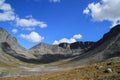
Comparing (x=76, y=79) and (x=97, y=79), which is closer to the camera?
(x=97, y=79)

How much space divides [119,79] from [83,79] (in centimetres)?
780

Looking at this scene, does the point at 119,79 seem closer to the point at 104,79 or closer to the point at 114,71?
the point at 104,79

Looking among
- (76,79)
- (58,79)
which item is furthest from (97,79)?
(58,79)

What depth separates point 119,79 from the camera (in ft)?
113

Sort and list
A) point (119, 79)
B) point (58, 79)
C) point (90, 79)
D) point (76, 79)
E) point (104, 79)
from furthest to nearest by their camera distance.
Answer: point (58, 79) → point (76, 79) → point (90, 79) → point (104, 79) → point (119, 79)

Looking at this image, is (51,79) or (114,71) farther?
(51,79)

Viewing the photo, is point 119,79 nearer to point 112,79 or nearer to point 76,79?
point 112,79

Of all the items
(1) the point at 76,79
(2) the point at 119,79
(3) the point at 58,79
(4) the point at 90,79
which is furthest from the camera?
(3) the point at 58,79

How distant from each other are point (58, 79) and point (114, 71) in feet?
31.4

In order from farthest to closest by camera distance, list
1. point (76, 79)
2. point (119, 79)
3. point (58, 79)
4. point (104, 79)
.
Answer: point (58, 79)
point (76, 79)
point (104, 79)
point (119, 79)

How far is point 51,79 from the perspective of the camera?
49094 mm

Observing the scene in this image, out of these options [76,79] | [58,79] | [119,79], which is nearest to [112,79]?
[119,79]

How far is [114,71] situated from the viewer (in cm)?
4422

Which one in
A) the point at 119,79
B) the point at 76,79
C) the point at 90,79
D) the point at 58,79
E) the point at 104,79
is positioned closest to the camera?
the point at 119,79
